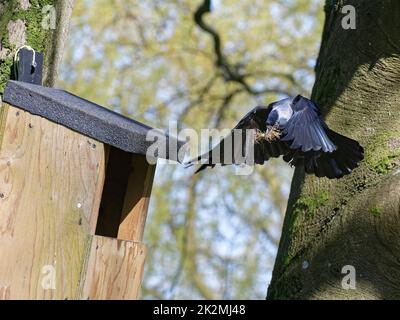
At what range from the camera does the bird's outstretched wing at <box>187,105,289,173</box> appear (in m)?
2.90

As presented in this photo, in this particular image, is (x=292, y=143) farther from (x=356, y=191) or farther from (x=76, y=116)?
(x=76, y=116)

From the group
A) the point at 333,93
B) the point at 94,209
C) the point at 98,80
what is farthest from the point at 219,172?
the point at 94,209

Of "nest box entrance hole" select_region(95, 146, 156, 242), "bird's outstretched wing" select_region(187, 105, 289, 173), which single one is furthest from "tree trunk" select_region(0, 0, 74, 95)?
"bird's outstretched wing" select_region(187, 105, 289, 173)

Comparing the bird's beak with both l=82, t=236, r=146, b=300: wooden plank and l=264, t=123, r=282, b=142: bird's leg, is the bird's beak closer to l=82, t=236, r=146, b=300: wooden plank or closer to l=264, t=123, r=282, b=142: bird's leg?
l=264, t=123, r=282, b=142: bird's leg

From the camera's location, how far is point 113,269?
102 inches

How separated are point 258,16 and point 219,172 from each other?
172 cm

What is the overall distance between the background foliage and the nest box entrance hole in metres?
5.17

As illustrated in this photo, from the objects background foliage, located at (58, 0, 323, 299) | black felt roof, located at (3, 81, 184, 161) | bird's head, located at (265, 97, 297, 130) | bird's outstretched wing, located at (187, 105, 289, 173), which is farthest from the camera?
background foliage, located at (58, 0, 323, 299)

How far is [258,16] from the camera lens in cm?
841

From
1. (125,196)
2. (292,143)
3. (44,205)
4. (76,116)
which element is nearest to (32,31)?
(76,116)

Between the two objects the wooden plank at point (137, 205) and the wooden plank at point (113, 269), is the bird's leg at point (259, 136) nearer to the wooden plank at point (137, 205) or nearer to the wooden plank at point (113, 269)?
the wooden plank at point (137, 205)

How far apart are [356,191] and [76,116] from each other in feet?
3.58

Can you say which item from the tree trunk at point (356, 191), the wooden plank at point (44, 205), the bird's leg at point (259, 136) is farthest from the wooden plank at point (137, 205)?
the tree trunk at point (356, 191)
